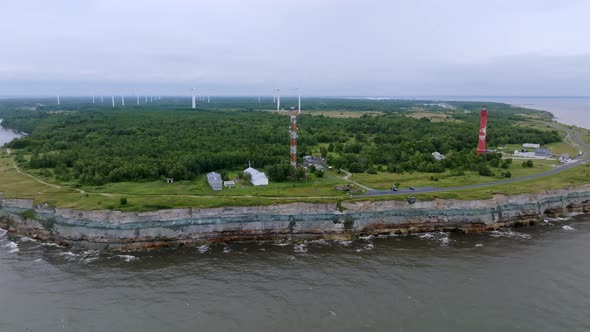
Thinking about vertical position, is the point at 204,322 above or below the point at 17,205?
below

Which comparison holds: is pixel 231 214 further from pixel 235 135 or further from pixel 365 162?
pixel 235 135

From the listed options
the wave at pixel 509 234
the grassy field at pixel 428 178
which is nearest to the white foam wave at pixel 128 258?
the grassy field at pixel 428 178

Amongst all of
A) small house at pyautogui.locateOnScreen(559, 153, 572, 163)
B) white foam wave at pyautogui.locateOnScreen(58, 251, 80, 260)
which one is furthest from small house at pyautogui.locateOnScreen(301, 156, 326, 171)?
small house at pyautogui.locateOnScreen(559, 153, 572, 163)

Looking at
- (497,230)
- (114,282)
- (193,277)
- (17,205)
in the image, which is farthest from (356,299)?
(17,205)

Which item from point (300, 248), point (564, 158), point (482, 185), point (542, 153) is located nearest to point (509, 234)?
point (482, 185)

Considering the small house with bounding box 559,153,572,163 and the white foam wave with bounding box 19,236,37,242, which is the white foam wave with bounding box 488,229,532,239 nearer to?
the small house with bounding box 559,153,572,163

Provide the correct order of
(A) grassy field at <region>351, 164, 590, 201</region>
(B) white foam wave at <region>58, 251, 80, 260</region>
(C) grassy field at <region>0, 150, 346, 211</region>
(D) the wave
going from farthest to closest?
(A) grassy field at <region>351, 164, 590, 201</region> → (C) grassy field at <region>0, 150, 346, 211</region> → (D) the wave → (B) white foam wave at <region>58, 251, 80, 260</region>

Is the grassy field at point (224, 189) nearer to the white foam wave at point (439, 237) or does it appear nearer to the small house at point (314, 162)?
the small house at point (314, 162)
